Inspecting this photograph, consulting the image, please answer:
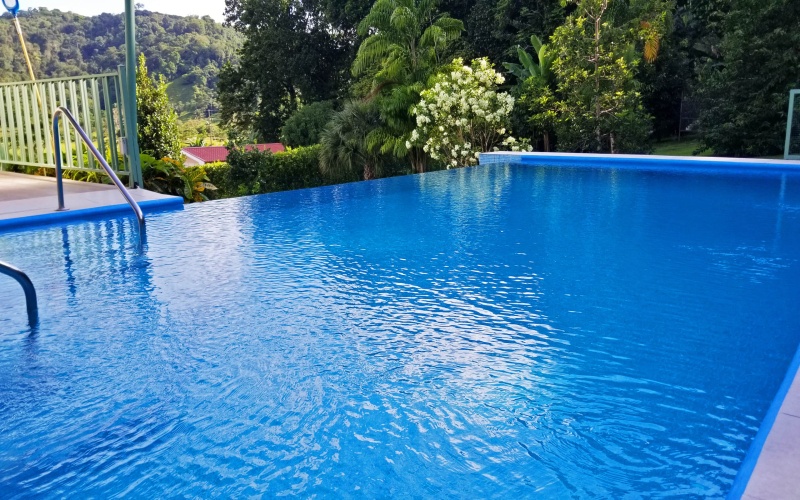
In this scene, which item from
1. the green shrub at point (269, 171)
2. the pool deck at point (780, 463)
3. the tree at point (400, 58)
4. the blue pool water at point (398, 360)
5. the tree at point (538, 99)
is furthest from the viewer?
the green shrub at point (269, 171)

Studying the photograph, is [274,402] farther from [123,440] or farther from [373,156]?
[373,156]

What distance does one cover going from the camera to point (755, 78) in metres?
16.1

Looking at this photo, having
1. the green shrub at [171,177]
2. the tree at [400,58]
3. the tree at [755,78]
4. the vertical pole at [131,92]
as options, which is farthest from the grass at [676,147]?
the vertical pole at [131,92]

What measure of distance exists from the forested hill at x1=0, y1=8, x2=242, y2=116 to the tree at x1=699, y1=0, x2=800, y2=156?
46.5 feet

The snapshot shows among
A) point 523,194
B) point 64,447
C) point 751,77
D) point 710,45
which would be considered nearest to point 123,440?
point 64,447

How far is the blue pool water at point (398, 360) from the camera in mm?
2537

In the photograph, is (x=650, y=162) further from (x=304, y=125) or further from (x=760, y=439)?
(x=304, y=125)

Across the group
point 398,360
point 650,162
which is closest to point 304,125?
point 650,162

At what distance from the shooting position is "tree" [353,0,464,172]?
1823cm

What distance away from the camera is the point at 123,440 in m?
2.77

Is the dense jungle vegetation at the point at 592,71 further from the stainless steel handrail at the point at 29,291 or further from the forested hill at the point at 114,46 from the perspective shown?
the stainless steel handrail at the point at 29,291

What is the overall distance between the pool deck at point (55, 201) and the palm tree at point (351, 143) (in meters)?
11.0

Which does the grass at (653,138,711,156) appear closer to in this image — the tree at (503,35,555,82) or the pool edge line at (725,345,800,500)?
the tree at (503,35,555,82)

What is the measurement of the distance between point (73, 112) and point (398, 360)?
257 inches
